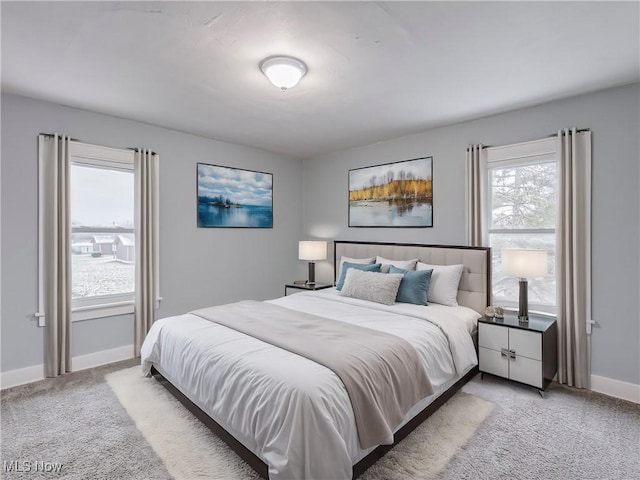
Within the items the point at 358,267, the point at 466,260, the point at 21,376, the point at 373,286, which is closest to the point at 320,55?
the point at 373,286

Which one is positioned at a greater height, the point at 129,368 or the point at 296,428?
the point at 296,428

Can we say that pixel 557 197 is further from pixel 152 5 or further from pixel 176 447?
pixel 176 447

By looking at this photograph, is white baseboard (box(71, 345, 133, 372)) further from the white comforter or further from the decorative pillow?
the decorative pillow

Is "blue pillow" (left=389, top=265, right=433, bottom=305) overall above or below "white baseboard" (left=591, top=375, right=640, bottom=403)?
above

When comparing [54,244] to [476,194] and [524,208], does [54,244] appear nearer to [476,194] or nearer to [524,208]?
[476,194]

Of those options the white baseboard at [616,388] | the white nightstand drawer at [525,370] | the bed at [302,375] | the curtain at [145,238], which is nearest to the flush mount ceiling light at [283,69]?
the bed at [302,375]

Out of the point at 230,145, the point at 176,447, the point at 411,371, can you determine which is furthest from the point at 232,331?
the point at 230,145

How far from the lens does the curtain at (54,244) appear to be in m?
3.18

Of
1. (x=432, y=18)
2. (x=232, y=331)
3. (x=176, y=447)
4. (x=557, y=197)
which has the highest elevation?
(x=432, y=18)

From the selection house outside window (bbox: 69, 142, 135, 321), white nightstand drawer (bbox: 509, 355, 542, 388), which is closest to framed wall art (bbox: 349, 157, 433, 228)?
white nightstand drawer (bbox: 509, 355, 542, 388)

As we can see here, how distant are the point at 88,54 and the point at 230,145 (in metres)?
2.37

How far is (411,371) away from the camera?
2211 millimetres

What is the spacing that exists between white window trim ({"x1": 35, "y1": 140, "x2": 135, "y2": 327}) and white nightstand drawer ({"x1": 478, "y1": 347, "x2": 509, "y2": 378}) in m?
3.72

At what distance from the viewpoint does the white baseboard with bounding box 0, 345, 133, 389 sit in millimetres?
3018
